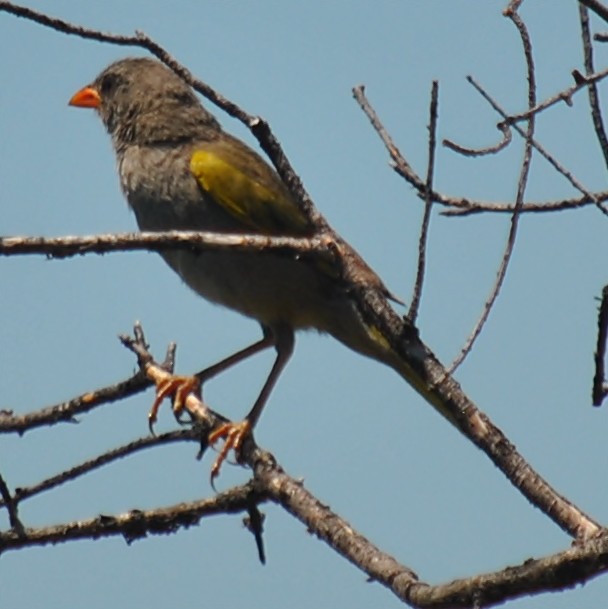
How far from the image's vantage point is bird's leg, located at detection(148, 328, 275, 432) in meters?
6.64

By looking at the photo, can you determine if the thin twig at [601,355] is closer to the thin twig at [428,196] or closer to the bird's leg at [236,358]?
the thin twig at [428,196]

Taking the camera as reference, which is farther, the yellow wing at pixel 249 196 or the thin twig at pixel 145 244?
the yellow wing at pixel 249 196

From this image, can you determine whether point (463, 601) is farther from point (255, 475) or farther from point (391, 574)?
point (255, 475)

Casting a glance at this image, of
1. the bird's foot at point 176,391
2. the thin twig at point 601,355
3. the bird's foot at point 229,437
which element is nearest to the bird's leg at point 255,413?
the bird's foot at point 229,437

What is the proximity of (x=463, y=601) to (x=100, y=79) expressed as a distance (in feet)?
22.1

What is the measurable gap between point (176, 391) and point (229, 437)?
510 mm

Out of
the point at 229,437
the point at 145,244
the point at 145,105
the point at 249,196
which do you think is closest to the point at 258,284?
the point at 249,196

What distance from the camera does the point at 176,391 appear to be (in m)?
6.83

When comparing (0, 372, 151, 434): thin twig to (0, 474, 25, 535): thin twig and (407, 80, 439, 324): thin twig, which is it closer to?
(0, 474, 25, 535): thin twig

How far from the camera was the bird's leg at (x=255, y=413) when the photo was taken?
6.16 meters

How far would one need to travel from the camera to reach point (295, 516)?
462 centimetres

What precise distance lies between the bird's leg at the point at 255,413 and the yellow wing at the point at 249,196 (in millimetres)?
703

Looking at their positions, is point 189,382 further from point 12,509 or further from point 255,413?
point 12,509

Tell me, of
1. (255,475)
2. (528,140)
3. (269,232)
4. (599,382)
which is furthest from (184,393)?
(599,382)
